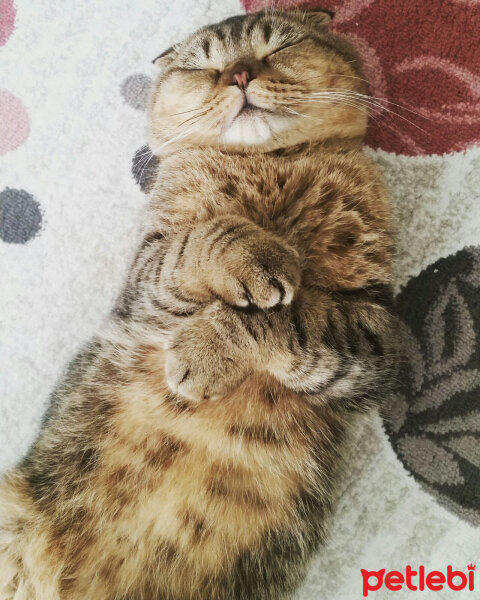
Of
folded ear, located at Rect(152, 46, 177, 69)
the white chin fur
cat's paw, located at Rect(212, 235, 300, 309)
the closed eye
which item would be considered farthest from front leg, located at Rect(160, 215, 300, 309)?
folded ear, located at Rect(152, 46, 177, 69)

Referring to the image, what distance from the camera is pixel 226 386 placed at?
0.83 m

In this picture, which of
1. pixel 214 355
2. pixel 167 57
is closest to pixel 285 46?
pixel 167 57

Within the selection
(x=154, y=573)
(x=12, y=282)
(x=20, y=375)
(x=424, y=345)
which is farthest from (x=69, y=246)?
(x=424, y=345)

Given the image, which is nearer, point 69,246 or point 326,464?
point 326,464

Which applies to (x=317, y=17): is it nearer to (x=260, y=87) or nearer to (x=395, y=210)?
(x=260, y=87)

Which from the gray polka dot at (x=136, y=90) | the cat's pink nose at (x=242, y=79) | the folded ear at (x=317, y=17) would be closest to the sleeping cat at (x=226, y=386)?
the cat's pink nose at (x=242, y=79)

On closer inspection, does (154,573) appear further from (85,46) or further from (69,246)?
(85,46)

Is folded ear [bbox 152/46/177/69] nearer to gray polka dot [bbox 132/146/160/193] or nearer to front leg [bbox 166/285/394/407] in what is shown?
gray polka dot [bbox 132/146/160/193]

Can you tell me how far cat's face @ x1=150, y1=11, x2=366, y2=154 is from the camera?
3.18 ft

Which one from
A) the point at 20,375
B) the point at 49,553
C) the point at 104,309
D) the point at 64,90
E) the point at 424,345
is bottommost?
the point at 49,553

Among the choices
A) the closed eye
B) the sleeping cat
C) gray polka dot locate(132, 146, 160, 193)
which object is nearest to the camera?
the sleeping cat

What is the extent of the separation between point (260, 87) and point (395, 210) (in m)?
0.41

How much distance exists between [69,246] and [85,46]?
52cm

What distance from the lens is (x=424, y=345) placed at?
114 cm
